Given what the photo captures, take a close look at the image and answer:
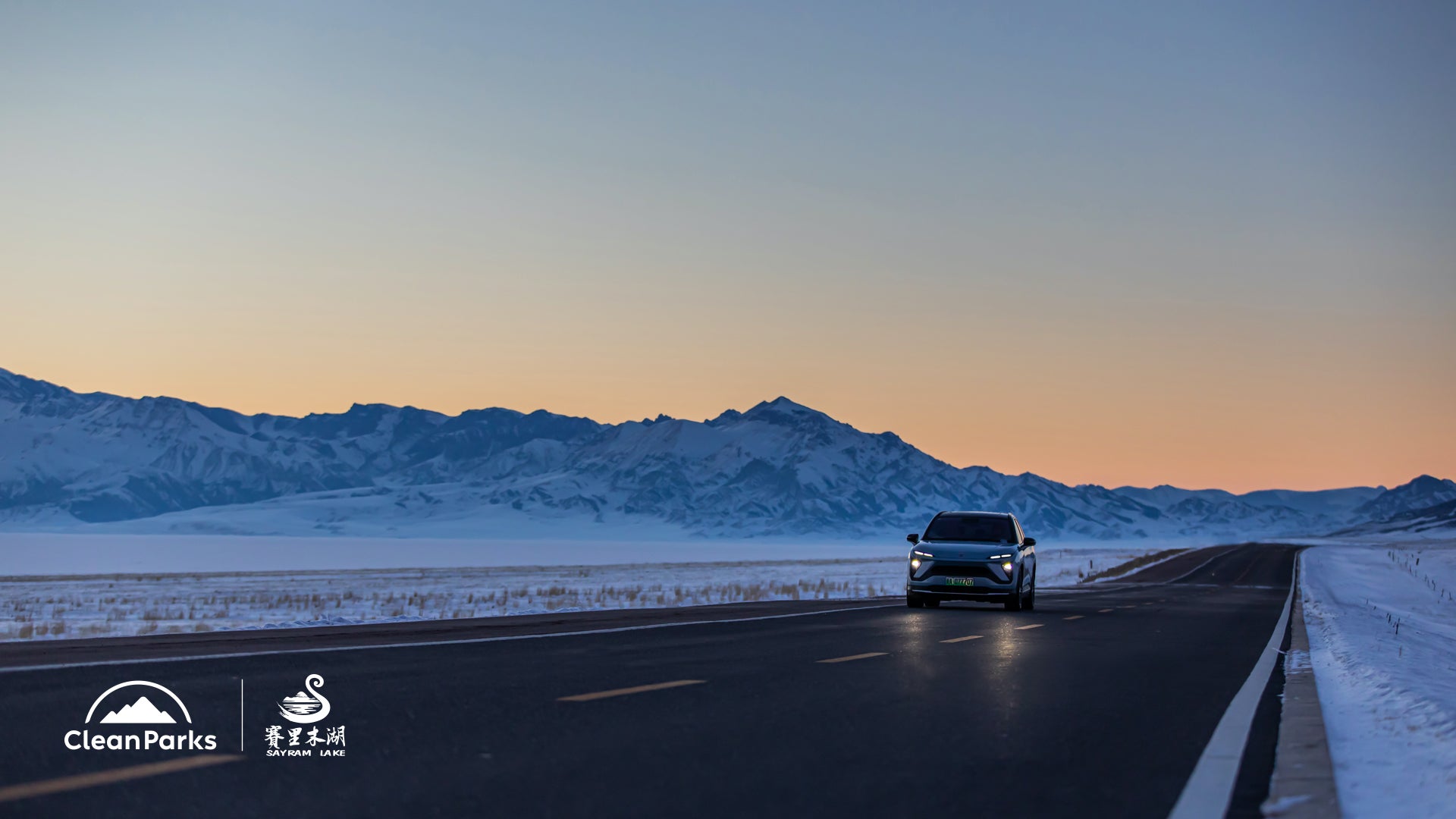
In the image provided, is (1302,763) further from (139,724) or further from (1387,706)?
(139,724)

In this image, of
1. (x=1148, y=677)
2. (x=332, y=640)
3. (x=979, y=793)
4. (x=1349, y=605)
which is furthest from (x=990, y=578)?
(x=979, y=793)

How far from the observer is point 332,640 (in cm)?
1599

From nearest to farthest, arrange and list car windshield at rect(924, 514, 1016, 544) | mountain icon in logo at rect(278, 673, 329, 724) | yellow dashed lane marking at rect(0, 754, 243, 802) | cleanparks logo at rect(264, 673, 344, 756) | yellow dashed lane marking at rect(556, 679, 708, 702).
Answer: yellow dashed lane marking at rect(0, 754, 243, 802)
cleanparks logo at rect(264, 673, 344, 756)
mountain icon in logo at rect(278, 673, 329, 724)
yellow dashed lane marking at rect(556, 679, 708, 702)
car windshield at rect(924, 514, 1016, 544)

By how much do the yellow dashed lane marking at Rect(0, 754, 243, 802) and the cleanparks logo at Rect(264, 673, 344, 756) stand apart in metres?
0.34

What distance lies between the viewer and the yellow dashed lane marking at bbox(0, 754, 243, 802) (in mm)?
6465

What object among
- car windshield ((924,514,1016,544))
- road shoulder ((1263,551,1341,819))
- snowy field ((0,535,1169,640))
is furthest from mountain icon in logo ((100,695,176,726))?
car windshield ((924,514,1016,544))

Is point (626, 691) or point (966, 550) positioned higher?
point (966, 550)

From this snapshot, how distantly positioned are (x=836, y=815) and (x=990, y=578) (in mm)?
19733

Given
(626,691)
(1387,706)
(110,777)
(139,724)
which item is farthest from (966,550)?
(110,777)

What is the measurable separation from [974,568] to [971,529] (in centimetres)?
200

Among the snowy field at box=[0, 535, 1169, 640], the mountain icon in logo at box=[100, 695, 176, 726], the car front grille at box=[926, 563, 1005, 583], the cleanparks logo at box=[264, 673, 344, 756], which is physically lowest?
the snowy field at box=[0, 535, 1169, 640]

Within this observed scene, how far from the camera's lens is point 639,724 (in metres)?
9.16

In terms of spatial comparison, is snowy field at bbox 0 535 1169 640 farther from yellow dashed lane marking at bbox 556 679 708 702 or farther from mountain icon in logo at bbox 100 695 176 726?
yellow dashed lane marking at bbox 556 679 708 702

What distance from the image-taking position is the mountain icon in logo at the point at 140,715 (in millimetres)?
8664
